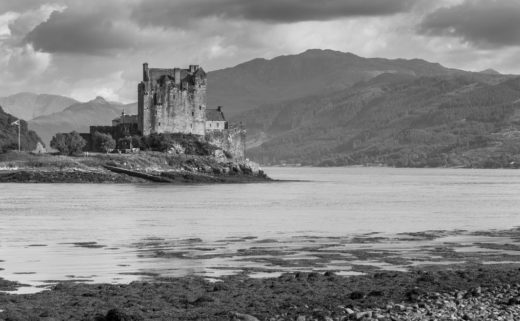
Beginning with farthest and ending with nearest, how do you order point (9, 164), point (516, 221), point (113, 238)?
point (9, 164)
point (516, 221)
point (113, 238)

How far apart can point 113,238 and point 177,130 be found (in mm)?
109228

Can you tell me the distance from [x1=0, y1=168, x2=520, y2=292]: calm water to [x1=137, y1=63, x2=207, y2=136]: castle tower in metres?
45.7

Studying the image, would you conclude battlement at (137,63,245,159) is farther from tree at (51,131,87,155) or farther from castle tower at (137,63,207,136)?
tree at (51,131,87,155)

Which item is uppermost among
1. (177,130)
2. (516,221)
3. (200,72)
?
(200,72)

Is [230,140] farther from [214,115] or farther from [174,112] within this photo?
[174,112]

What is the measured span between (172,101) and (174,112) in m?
1.89

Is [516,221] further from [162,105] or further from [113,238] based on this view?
[162,105]

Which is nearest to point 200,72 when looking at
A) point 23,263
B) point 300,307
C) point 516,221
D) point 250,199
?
point 250,199

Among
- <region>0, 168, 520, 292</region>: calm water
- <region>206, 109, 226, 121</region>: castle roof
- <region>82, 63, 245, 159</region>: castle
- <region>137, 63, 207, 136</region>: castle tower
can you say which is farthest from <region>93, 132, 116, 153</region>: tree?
<region>0, 168, 520, 292</region>: calm water

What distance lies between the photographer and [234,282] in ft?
100

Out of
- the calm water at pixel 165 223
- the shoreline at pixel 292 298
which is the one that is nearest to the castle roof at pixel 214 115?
the calm water at pixel 165 223

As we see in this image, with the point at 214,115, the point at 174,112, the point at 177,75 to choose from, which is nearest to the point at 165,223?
the point at 174,112

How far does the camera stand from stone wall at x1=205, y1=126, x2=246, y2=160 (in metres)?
160

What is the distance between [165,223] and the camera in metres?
63.1
